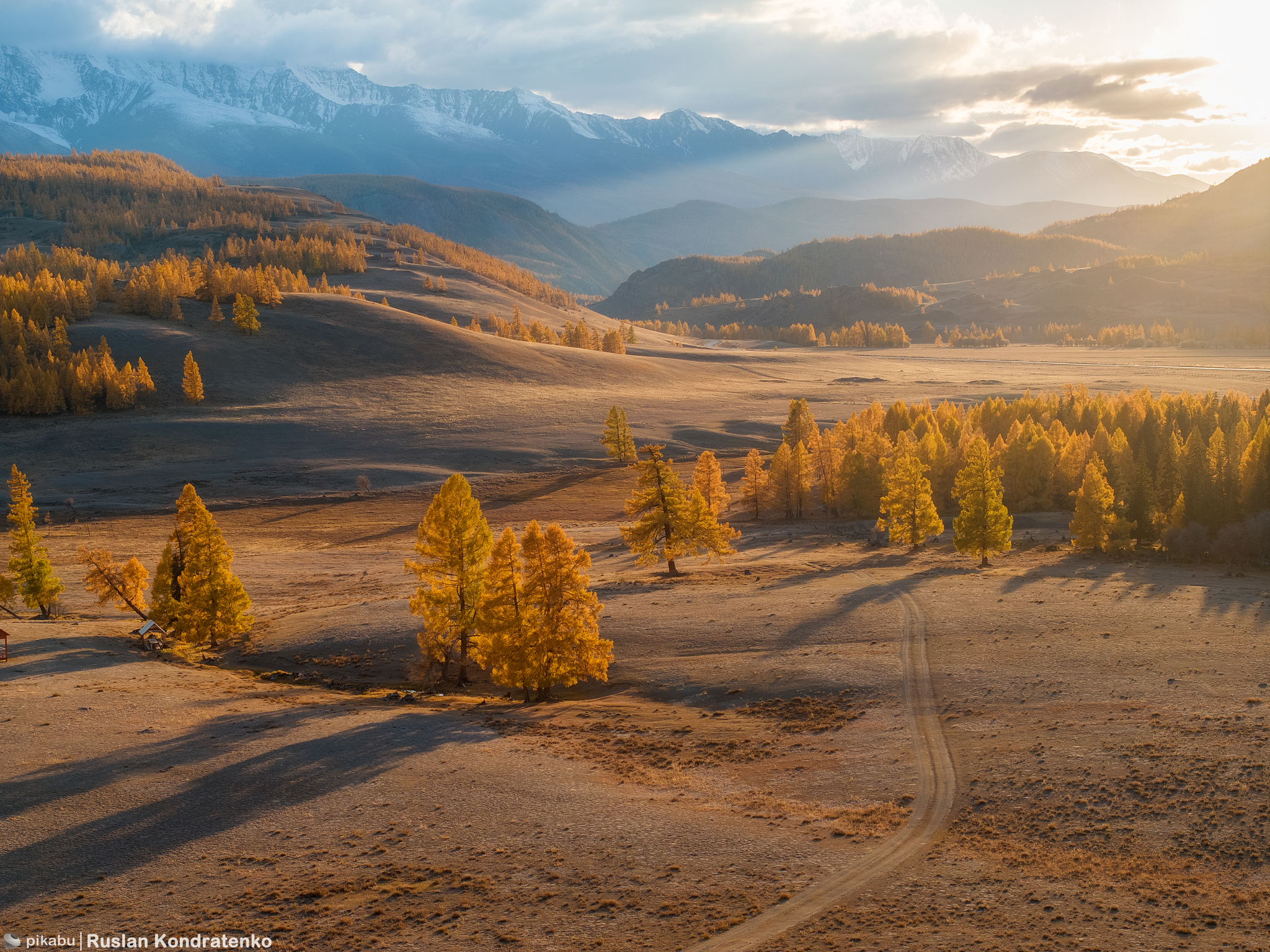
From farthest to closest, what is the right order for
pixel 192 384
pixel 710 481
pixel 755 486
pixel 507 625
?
pixel 192 384 → pixel 755 486 → pixel 710 481 → pixel 507 625

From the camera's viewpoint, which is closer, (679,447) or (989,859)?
(989,859)

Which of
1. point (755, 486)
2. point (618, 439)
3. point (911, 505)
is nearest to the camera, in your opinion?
point (911, 505)

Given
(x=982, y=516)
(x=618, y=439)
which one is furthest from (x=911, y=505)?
(x=618, y=439)

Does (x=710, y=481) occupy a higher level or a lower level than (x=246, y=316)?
lower

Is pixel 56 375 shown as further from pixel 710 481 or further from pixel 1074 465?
pixel 1074 465

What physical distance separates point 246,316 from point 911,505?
536 ft

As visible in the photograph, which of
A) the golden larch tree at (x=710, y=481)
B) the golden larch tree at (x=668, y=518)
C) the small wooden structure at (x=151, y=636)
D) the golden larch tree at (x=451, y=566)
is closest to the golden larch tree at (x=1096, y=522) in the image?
the golden larch tree at (x=668, y=518)

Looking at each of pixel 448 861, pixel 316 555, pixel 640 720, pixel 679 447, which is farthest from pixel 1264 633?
pixel 679 447

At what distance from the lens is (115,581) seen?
5331cm

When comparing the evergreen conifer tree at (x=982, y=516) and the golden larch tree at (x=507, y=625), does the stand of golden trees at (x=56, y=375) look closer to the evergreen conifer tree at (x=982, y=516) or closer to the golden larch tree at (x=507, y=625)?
the golden larch tree at (x=507, y=625)

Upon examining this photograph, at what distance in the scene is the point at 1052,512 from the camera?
90.2m

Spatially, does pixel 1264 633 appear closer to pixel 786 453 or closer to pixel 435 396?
pixel 786 453

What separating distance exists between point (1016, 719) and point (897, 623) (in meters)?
13.8

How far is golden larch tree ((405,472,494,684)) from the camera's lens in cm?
4256
